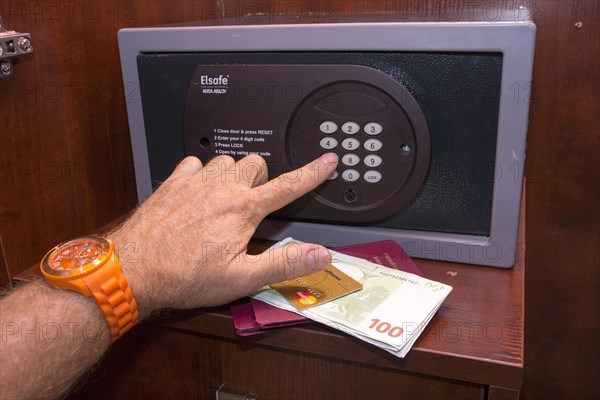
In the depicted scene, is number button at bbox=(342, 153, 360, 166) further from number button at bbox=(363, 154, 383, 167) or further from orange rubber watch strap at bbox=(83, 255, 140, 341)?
orange rubber watch strap at bbox=(83, 255, 140, 341)

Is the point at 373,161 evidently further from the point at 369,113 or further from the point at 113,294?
the point at 113,294

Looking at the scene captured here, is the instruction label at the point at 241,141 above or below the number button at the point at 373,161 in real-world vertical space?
above

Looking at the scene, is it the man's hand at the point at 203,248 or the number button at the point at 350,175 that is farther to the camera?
the number button at the point at 350,175

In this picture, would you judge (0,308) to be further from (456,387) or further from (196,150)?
(456,387)

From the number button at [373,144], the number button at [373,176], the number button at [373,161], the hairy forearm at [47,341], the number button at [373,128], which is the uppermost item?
the number button at [373,128]

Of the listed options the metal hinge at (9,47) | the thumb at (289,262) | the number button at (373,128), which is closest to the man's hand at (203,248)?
the thumb at (289,262)

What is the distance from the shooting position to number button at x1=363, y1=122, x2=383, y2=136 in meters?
0.63

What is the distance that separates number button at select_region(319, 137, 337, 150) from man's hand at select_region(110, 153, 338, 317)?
0.22ft

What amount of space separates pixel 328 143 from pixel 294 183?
7cm

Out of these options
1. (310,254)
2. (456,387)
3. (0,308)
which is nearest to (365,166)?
(310,254)

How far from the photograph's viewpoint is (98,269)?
0.52m

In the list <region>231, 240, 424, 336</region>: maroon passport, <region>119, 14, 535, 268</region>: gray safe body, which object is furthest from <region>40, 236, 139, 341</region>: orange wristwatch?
<region>119, 14, 535, 268</region>: gray safe body

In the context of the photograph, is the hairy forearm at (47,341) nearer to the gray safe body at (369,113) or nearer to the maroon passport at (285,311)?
the maroon passport at (285,311)

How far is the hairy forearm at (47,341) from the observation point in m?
0.51
